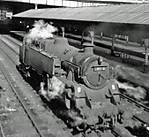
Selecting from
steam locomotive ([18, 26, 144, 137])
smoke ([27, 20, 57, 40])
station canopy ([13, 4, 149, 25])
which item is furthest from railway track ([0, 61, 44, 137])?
station canopy ([13, 4, 149, 25])

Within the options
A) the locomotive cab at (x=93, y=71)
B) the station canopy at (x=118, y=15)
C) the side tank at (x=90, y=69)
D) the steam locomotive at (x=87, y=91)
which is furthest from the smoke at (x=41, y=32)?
the locomotive cab at (x=93, y=71)

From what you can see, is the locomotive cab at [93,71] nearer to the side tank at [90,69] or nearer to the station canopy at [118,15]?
the side tank at [90,69]

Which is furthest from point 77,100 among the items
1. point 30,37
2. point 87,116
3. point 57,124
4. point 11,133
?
point 30,37

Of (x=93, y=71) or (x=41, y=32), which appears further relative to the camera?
(x=41, y=32)

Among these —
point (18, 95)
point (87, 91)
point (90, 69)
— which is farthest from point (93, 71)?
point (18, 95)

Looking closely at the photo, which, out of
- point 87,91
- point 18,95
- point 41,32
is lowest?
point 18,95

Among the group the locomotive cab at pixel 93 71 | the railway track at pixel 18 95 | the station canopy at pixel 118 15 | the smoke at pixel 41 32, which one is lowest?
the railway track at pixel 18 95

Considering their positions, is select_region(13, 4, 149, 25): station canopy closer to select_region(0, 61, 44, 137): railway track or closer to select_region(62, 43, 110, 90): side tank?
select_region(62, 43, 110, 90): side tank

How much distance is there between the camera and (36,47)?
14.6m

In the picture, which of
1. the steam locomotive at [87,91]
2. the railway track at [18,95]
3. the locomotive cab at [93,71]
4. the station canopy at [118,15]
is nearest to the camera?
the steam locomotive at [87,91]

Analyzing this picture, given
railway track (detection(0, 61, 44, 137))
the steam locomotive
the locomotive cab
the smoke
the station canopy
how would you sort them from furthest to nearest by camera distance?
the station canopy, the smoke, the locomotive cab, railway track (detection(0, 61, 44, 137)), the steam locomotive

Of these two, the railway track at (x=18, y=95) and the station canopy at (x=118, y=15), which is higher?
the station canopy at (x=118, y=15)

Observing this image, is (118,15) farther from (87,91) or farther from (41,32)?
(87,91)

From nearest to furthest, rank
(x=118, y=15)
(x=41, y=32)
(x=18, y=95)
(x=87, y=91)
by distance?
(x=87, y=91) → (x=18, y=95) → (x=41, y=32) → (x=118, y=15)
